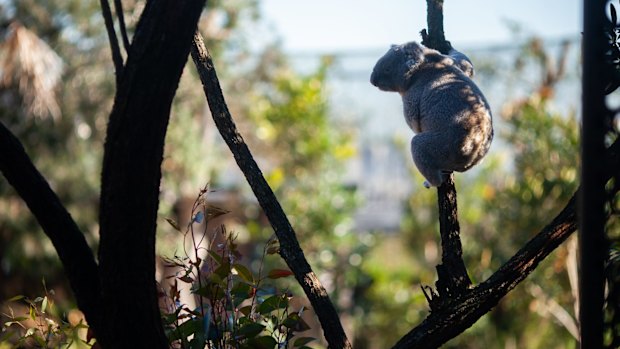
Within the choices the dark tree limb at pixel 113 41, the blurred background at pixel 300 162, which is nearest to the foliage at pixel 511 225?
the blurred background at pixel 300 162

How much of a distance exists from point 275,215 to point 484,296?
522 millimetres

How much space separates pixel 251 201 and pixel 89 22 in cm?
207

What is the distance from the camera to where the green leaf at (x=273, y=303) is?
1743mm

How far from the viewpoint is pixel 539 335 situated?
6.34 meters

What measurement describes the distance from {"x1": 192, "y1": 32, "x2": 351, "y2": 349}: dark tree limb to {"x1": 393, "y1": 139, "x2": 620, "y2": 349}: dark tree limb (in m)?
0.18

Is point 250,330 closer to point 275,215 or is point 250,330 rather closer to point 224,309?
point 224,309

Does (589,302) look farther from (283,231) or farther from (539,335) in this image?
(539,335)

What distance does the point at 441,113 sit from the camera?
1924 millimetres

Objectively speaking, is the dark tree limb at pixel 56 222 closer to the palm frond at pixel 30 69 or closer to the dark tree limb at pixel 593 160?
the dark tree limb at pixel 593 160

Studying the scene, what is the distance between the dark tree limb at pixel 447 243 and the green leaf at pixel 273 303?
0.33 metres

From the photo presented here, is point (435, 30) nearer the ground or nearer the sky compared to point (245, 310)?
nearer the sky

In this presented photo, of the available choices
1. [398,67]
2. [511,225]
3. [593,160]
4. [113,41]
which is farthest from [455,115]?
[511,225]

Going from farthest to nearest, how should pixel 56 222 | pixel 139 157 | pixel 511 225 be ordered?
pixel 511 225, pixel 56 222, pixel 139 157

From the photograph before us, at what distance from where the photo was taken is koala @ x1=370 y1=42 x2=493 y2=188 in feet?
6.25
